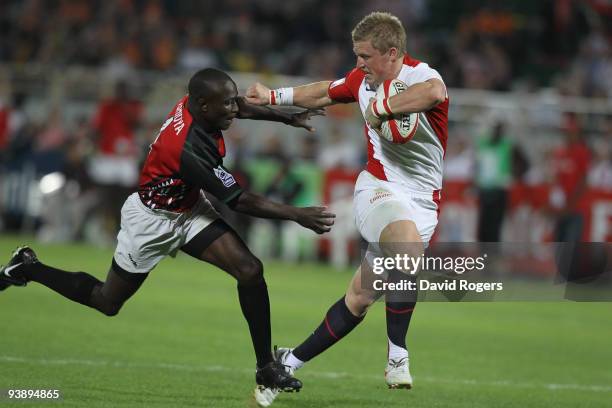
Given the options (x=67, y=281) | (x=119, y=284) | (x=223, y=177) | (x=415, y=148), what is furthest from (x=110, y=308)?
(x=415, y=148)

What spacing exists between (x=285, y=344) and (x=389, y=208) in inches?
123

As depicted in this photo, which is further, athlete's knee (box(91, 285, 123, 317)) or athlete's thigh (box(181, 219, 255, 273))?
athlete's knee (box(91, 285, 123, 317))

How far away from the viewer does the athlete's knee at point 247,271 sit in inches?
300

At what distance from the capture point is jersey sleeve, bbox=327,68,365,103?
8.22 m

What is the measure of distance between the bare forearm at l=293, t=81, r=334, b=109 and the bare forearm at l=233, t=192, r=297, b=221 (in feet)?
4.25

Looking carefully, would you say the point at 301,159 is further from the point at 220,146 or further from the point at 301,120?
the point at 220,146

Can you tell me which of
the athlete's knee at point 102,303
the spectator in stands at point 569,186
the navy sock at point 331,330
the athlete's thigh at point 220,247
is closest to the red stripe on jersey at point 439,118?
the navy sock at point 331,330

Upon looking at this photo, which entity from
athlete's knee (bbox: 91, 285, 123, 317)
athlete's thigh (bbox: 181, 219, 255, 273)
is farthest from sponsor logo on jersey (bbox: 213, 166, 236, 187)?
athlete's knee (bbox: 91, 285, 123, 317)

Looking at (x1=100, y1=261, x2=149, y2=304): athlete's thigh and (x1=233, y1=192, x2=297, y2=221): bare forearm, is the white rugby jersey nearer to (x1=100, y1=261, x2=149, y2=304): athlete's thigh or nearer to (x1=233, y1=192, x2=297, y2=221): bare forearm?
(x1=233, y1=192, x2=297, y2=221): bare forearm

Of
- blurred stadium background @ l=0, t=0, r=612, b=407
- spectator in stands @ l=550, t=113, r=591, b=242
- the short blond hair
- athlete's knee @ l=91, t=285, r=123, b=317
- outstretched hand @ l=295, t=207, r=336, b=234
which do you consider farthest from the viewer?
spectator in stands @ l=550, t=113, r=591, b=242

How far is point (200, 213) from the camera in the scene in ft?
26.0

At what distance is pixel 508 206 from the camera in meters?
17.9

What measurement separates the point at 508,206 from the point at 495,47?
443 cm

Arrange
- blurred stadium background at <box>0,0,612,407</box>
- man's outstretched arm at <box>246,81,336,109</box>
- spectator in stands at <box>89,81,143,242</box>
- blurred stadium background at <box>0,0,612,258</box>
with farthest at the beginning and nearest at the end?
spectator in stands at <box>89,81,143,242</box>, blurred stadium background at <box>0,0,612,258</box>, blurred stadium background at <box>0,0,612,407</box>, man's outstretched arm at <box>246,81,336,109</box>
